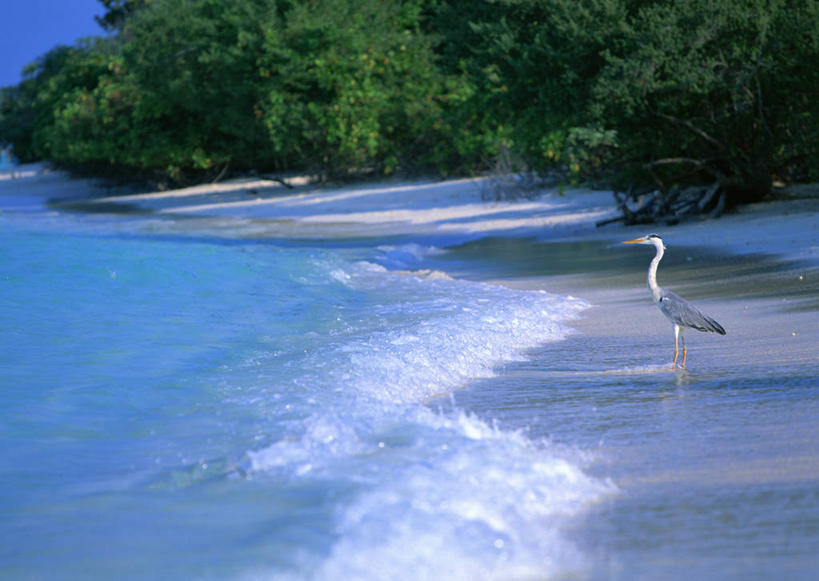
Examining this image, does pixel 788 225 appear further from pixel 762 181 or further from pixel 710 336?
pixel 710 336

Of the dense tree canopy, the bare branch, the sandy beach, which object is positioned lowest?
the sandy beach

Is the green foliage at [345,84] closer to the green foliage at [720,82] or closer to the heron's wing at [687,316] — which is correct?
the green foliage at [720,82]

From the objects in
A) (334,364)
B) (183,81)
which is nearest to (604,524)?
(334,364)

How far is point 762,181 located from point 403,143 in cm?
1761

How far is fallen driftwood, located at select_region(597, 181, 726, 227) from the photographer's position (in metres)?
18.6

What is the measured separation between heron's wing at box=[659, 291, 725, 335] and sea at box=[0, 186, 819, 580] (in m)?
0.45

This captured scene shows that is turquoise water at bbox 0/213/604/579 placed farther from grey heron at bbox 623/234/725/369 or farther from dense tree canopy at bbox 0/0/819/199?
dense tree canopy at bbox 0/0/819/199

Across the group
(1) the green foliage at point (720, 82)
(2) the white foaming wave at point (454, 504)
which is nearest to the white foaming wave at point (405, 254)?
(1) the green foliage at point (720, 82)

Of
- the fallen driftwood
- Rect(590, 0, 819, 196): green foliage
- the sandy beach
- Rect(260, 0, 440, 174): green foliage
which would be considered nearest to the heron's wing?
the sandy beach

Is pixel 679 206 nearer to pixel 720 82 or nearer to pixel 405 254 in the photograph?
pixel 720 82

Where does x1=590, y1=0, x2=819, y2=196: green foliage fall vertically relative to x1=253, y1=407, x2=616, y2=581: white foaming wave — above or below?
above

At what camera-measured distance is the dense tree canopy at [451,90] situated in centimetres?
1709

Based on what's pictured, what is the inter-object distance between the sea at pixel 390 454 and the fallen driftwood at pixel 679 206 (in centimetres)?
911

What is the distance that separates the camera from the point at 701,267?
13.1 meters
